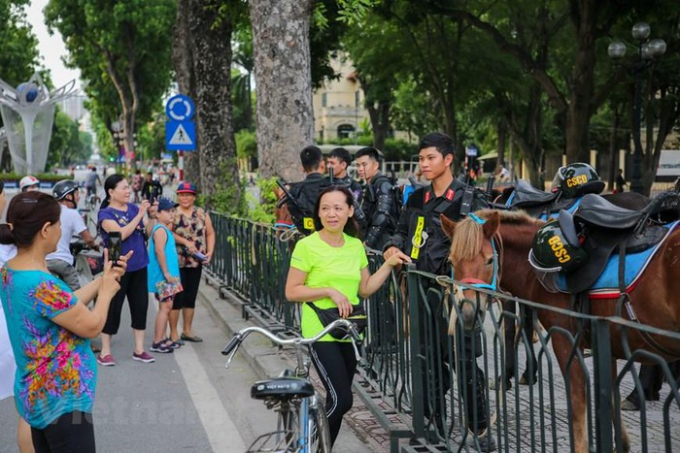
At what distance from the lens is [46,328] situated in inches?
153

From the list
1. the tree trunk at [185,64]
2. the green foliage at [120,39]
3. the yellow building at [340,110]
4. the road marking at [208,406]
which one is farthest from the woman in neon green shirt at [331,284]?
the yellow building at [340,110]

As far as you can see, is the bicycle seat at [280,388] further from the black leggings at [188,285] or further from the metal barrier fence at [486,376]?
the black leggings at [188,285]

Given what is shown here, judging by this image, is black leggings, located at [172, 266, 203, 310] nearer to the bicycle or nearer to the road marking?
the road marking

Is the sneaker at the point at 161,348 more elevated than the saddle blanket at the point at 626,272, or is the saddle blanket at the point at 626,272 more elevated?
the saddle blanket at the point at 626,272

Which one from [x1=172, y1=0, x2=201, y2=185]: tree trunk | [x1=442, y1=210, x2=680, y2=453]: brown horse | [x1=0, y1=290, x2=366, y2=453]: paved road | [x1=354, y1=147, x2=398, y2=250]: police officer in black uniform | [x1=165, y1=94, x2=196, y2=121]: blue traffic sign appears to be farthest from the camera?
[x1=172, y1=0, x2=201, y2=185]: tree trunk

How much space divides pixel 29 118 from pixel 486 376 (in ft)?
142

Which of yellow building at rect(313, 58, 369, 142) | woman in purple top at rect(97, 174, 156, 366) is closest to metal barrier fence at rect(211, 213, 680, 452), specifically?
woman in purple top at rect(97, 174, 156, 366)

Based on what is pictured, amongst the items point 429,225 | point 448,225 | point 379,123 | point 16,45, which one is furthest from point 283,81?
point 16,45

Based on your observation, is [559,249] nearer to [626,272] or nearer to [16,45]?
[626,272]

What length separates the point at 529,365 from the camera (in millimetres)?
3871

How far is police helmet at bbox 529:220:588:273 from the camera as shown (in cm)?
501

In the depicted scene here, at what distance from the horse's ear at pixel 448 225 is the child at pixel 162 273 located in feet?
15.6

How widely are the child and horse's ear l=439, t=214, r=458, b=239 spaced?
4758 mm

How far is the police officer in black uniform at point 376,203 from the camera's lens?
7.62m
